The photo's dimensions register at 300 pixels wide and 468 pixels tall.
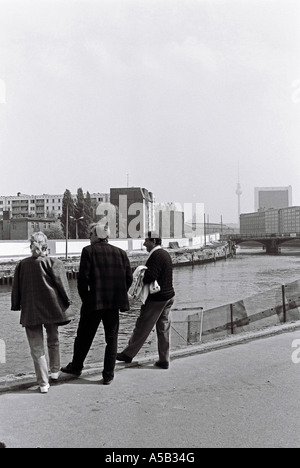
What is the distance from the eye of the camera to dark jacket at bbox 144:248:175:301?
18.0 feet

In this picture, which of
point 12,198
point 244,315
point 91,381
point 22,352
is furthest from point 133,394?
point 12,198

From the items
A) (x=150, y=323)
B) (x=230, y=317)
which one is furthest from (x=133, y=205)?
(x=150, y=323)

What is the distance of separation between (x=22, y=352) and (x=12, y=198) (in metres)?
134

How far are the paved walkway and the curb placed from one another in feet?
0.16

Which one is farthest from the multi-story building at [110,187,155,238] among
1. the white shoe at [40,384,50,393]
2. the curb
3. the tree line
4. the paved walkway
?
the white shoe at [40,384,50,393]

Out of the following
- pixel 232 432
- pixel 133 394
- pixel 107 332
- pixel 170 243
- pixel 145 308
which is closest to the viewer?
pixel 232 432

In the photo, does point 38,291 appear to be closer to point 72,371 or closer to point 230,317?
point 72,371

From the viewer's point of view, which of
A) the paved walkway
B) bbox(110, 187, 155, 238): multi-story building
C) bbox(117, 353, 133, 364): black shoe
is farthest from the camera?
bbox(110, 187, 155, 238): multi-story building

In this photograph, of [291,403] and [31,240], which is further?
[31,240]

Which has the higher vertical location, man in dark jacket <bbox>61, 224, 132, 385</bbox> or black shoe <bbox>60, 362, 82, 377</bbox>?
man in dark jacket <bbox>61, 224, 132, 385</bbox>

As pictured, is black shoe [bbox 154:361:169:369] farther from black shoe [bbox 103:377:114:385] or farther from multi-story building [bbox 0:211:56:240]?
multi-story building [bbox 0:211:56:240]

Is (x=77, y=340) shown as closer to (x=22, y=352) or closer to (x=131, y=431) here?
(x=131, y=431)

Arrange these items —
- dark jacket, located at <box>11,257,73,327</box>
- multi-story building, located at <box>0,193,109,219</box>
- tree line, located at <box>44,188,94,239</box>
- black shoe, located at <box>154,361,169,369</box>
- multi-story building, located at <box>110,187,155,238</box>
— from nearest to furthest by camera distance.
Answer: dark jacket, located at <box>11,257,73,327</box> → black shoe, located at <box>154,361,169,369</box> → tree line, located at <box>44,188,94,239</box> → multi-story building, located at <box>110,187,155,238</box> → multi-story building, located at <box>0,193,109,219</box>
